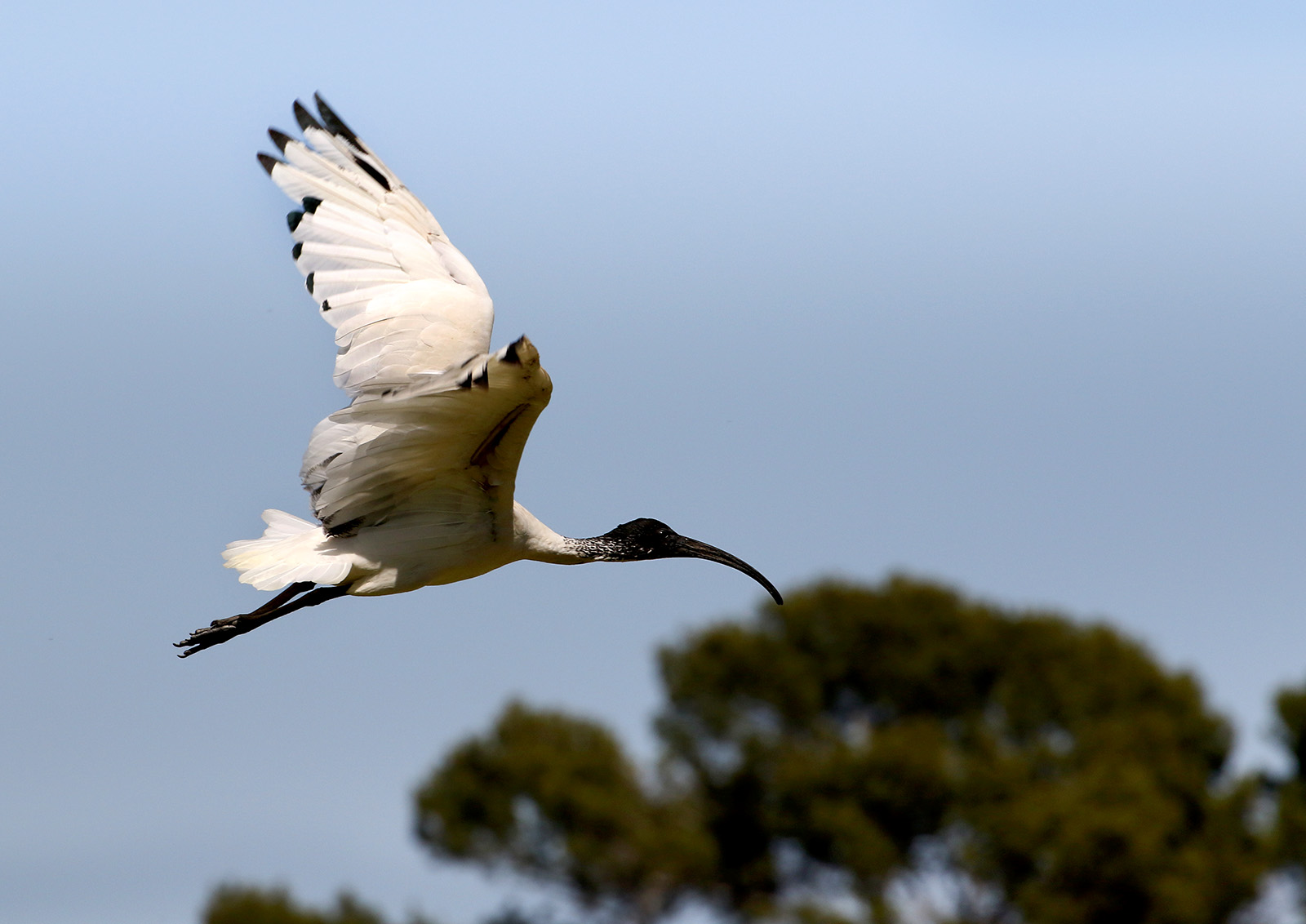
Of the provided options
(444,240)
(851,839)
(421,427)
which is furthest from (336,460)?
(851,839)

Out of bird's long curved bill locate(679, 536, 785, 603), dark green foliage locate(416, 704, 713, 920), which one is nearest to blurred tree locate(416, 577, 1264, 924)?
dark green foliage locate(416, 704, 713, 920)

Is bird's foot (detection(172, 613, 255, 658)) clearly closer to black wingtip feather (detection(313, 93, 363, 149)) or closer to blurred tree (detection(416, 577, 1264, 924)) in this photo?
black wingtip feather (detection(313, 93, 363, 149))

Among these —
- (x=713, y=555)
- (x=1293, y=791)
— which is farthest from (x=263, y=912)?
(x=713, y=555)

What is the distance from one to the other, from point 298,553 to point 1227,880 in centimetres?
3242

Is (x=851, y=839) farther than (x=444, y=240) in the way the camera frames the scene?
Yes

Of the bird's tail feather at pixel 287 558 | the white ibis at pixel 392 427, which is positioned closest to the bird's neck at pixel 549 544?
the white ibis at pixel 392 427

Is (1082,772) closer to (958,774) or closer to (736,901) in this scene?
(958,774)

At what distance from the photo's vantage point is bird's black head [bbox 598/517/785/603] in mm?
9281

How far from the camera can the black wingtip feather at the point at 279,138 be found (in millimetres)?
9172

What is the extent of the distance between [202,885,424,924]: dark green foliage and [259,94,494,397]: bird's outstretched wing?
33501 mm

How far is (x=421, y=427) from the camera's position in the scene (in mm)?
7590

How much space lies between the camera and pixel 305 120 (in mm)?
9211

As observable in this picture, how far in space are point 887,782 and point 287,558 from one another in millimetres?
32459

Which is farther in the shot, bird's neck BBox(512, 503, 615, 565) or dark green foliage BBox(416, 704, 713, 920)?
dark green foliage BBox(416, 704, 713, 920)
